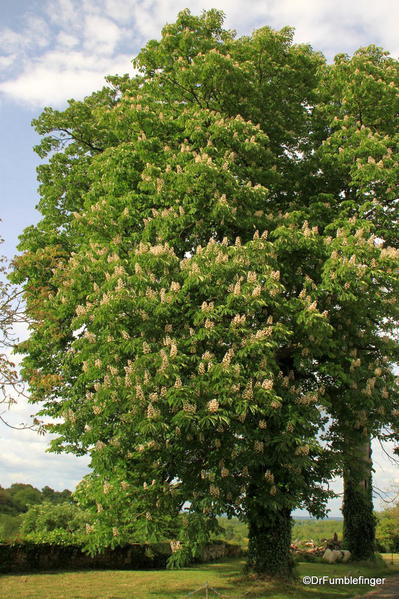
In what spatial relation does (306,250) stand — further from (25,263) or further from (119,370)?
(25,263)

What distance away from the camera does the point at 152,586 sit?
16.5 m

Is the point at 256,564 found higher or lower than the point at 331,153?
lower

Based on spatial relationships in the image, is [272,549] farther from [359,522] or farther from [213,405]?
[359,522]

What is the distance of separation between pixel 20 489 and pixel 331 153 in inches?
2336

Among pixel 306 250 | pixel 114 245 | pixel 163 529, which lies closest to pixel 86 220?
pixel 114 245

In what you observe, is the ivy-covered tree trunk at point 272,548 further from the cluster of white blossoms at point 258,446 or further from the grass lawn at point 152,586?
the cluster of white blossoms at point 258,446

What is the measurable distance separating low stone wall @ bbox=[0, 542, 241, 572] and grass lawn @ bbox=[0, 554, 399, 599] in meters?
0.75

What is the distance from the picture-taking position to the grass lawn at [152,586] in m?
14.4

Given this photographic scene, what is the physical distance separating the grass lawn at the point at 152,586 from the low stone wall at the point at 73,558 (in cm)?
75

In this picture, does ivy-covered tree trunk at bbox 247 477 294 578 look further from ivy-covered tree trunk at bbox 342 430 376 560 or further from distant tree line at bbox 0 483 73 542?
distant tree line at bbox 0 483 73 542

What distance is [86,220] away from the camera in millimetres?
17844

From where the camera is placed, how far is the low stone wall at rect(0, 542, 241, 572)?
19203 millimetres

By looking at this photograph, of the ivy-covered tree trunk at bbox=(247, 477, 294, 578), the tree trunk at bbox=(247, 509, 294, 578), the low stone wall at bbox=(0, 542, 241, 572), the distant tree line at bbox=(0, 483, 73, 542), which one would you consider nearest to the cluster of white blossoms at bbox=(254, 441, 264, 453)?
the ivy-covered tree trunk at bbox=(247, 477, 294, 578)

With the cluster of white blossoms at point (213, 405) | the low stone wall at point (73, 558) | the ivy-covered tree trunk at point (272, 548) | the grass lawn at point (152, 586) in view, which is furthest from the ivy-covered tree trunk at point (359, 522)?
the cluster of white blossoms at point (213, 405)
